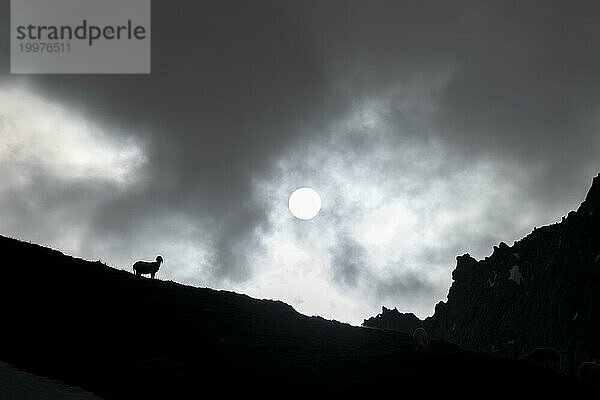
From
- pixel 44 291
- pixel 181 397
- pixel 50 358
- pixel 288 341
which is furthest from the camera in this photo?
pixel 44 291

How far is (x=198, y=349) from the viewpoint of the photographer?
99.9 ft

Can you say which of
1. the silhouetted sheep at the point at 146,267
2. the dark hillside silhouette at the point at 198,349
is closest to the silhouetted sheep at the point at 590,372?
the dark hillside silhouette at the point at 198,349

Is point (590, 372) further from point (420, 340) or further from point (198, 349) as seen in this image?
point (198, 349)

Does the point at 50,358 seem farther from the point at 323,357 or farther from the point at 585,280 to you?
the point at 585,280

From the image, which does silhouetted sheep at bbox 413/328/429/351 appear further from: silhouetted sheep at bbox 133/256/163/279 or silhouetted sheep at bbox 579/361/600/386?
silhouetted sheep at bbox 133/256/163/279

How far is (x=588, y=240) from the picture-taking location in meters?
186

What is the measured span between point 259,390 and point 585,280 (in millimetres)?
182572

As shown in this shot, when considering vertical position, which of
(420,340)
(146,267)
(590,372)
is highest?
(146,267)

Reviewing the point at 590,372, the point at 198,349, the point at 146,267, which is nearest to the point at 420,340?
the point at 590,372

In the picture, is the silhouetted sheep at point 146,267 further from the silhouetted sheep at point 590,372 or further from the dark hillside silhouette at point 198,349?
the silhouetted sheep at point 590,372

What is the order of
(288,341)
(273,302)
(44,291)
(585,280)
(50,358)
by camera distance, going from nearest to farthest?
(50,358) < (288,341) < (44,291) < (273,302) < (585,280)

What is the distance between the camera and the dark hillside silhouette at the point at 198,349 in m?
25.6

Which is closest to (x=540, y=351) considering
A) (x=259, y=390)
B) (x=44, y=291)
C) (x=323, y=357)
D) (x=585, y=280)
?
(x=323, y=357)

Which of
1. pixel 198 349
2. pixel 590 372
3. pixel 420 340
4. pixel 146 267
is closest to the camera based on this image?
pixel 198 349
